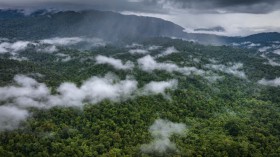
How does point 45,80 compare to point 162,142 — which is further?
point 45,80

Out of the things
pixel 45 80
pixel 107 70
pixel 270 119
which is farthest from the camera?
pixel 107 70

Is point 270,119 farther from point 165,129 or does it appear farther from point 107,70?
point 107,70

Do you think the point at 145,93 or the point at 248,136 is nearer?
the point at 248,136

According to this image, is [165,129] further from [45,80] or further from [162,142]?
[45,80]

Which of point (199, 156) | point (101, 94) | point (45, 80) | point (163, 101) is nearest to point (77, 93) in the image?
point (101, 94)

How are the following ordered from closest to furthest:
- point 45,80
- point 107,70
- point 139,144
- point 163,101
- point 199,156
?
point 199,156
point 139,144
point 163,101
point 45,80
point 107,70

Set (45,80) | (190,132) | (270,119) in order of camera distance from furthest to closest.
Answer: (45,80) → (270,119) → (190,132)

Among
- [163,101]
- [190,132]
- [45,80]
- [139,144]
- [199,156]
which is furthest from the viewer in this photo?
[45,80]

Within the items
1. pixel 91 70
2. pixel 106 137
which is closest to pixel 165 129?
pixel 106 137
